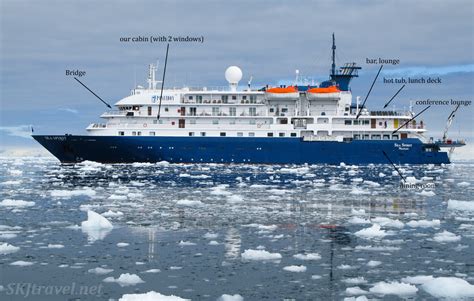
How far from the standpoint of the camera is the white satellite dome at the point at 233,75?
52594 mm

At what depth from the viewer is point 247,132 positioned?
50219mm

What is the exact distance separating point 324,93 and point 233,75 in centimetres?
823

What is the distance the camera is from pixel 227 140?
49469mm

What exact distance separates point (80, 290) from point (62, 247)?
→ 324 centimetres

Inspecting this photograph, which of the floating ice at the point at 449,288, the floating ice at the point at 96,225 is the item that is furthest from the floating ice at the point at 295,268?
the floating ice at the point at 96,225

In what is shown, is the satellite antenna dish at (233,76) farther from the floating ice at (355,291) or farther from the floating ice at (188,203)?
the floating ice at (355,291)

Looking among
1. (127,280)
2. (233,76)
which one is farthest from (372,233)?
(233,76)

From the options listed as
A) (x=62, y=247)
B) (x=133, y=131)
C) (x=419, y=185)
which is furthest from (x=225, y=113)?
(x=62, y=247)

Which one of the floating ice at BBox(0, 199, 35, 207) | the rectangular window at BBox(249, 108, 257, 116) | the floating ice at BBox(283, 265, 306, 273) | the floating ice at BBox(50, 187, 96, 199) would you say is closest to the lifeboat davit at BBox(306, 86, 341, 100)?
the rectangular window at BBox(249, 108, 257, 116)

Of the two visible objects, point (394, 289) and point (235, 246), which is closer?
point (394, 289)

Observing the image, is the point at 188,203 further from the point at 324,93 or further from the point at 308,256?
the point at 324,93

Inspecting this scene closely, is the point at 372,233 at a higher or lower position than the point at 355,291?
higher

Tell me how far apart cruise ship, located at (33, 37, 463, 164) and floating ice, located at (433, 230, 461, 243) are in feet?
119

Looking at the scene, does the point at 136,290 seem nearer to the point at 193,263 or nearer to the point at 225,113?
the point at 193,263
